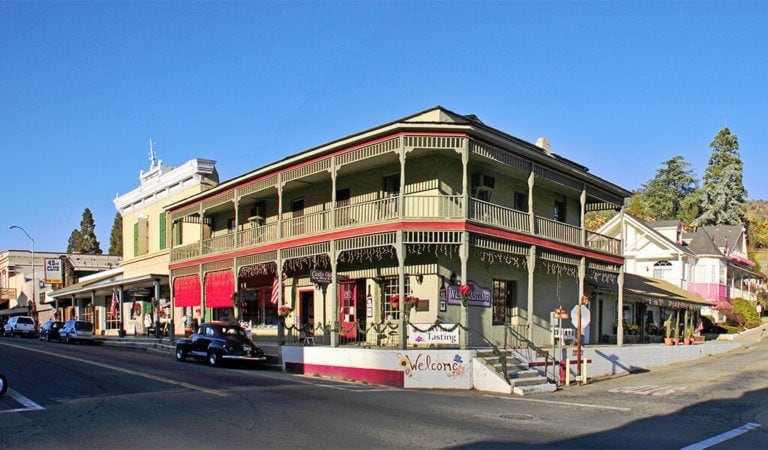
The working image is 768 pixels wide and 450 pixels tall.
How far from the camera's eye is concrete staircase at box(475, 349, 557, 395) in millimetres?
19078

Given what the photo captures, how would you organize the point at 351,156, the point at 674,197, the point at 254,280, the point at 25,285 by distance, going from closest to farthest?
the point at 351,156
the point at 254,280
the point at 25,285
the point at 674,197

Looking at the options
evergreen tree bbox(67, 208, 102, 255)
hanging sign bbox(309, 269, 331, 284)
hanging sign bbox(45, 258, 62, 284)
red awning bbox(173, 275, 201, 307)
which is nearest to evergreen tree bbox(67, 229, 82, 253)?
evergreen tree bbox(67, 208, 102, 255)

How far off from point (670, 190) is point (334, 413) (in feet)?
257

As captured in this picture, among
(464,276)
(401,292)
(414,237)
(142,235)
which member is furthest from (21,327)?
(464,276)

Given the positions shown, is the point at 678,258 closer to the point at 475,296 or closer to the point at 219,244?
the point at 475,296

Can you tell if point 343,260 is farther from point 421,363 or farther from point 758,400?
point 758,400

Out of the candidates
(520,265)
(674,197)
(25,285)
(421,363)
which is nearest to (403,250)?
(421,363)

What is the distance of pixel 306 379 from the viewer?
20984 millimetres

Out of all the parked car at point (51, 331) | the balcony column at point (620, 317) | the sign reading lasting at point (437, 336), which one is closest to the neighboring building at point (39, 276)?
the parked car at point (51, 331)

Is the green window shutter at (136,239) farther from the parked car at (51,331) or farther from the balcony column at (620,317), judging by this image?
the balcony column at (620,317)

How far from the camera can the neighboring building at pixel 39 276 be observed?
193 ft

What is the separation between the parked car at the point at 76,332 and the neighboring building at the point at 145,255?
1754 millimetres

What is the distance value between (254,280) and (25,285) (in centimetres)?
4961

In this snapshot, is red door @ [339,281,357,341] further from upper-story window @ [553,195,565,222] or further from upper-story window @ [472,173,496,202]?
upper-story window @ [553,195,565,222]
